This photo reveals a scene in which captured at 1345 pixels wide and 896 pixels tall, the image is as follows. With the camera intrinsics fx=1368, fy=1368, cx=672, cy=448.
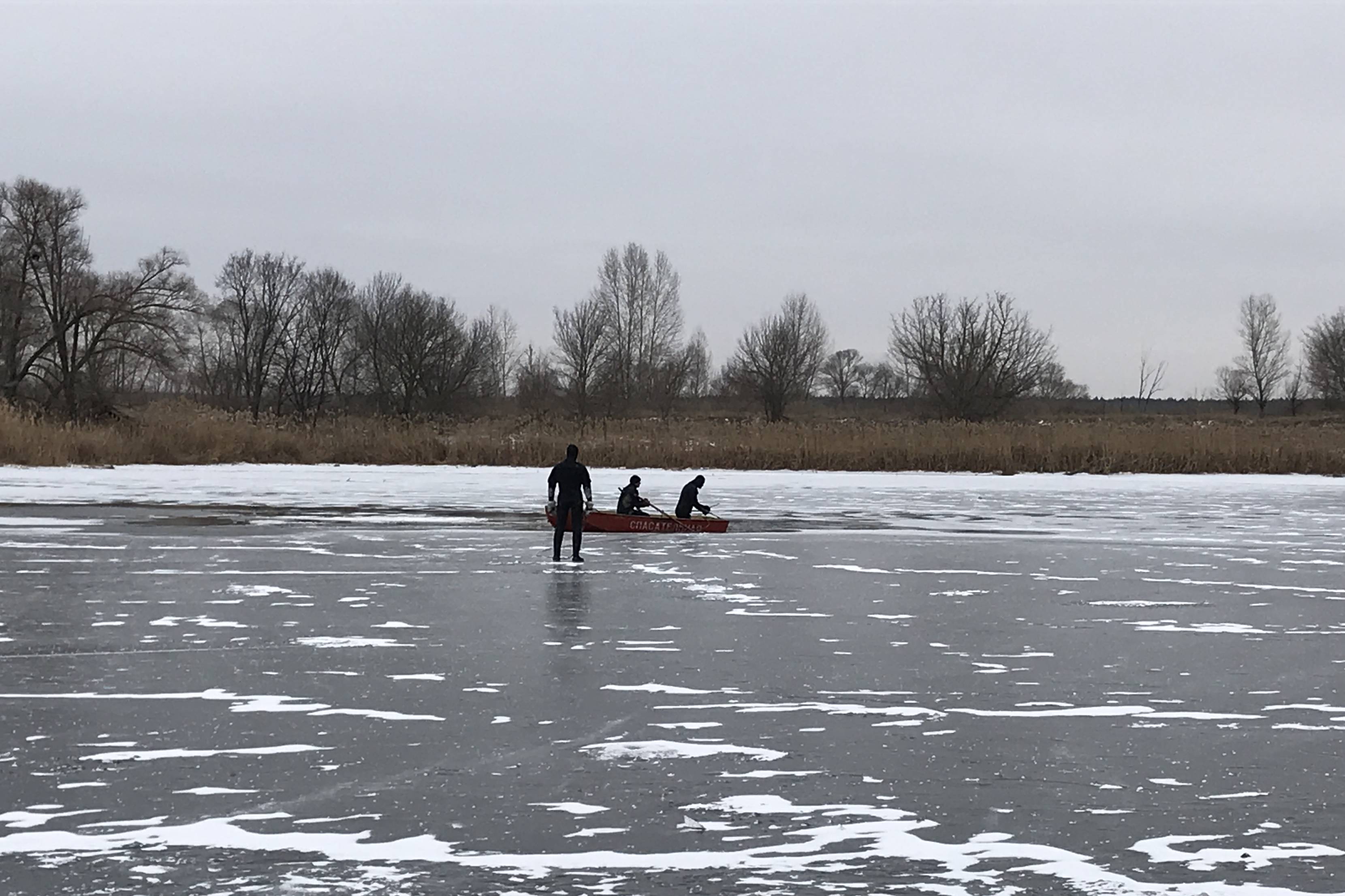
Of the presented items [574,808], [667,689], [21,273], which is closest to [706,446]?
[667,689]

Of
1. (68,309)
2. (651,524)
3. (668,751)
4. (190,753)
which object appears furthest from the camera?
(68,309)

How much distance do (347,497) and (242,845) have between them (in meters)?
20.0

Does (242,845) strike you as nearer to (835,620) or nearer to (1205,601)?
(835,620)

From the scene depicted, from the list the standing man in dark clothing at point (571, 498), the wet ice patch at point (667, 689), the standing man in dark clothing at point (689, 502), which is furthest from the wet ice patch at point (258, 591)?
the standing man in dark clothing at point (689, 502)

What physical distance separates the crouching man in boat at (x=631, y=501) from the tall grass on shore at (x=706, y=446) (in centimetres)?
1443

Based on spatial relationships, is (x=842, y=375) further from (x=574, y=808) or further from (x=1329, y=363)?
(x=574, y=808)

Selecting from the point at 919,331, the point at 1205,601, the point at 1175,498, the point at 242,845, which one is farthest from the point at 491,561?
the point at 919,331

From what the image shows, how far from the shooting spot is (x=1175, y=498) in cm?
2469

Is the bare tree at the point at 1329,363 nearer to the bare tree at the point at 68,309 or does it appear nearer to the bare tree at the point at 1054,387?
the bare tree at the point at 1054,387

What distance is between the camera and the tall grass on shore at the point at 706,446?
32156 mm

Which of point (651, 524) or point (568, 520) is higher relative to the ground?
point (568, 520)

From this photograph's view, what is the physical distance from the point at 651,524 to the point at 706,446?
15500mm

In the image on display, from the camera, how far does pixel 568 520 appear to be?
48.9 feet

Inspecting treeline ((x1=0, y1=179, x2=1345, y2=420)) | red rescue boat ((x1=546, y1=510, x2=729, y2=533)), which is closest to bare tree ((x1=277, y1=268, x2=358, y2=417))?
treeline ((x1=0, y1=179, x2=1345, y2=420))
